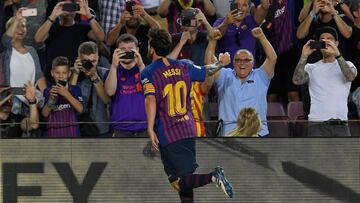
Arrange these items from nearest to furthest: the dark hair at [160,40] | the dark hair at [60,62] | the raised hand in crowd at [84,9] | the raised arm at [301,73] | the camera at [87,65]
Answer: the dark hair at [160,40]
the raised arm at [301,73]
the camera at [87,65]
the dark hair at [60,62]
the raised hand in crowd at [84,9]

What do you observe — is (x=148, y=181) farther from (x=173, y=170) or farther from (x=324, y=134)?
(x=324, y=134)

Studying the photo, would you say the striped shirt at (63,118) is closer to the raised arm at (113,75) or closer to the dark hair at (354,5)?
the raised arm at (113,75)

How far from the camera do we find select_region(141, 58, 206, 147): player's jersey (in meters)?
9.70

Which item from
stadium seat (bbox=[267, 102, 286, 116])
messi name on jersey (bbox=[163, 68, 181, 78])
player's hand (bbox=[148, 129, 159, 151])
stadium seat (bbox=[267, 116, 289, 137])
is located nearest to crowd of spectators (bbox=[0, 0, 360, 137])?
stadium seat (bbox=[267, 116, 289, 137])

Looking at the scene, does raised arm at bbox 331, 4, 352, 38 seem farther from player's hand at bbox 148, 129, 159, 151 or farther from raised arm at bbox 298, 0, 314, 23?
player's hand at bbox 148, 129, 159, 151

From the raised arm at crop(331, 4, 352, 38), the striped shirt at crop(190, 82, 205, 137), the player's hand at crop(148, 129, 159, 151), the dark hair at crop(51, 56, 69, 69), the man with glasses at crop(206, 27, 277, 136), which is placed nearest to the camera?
the player's hand at crop(148, 129, 159, 151)

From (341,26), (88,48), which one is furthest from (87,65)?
(341,26)

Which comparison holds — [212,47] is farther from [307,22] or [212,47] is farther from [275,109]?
[307,22]

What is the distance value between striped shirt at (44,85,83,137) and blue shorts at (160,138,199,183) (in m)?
1.28

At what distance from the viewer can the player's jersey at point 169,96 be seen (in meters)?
9.70

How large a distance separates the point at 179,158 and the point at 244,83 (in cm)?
180

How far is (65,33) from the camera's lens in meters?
12.4

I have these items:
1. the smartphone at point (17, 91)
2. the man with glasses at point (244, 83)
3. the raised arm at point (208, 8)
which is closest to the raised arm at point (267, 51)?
the man with glasses at point (244, 83)

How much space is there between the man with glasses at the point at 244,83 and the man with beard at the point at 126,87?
3.09 ft
